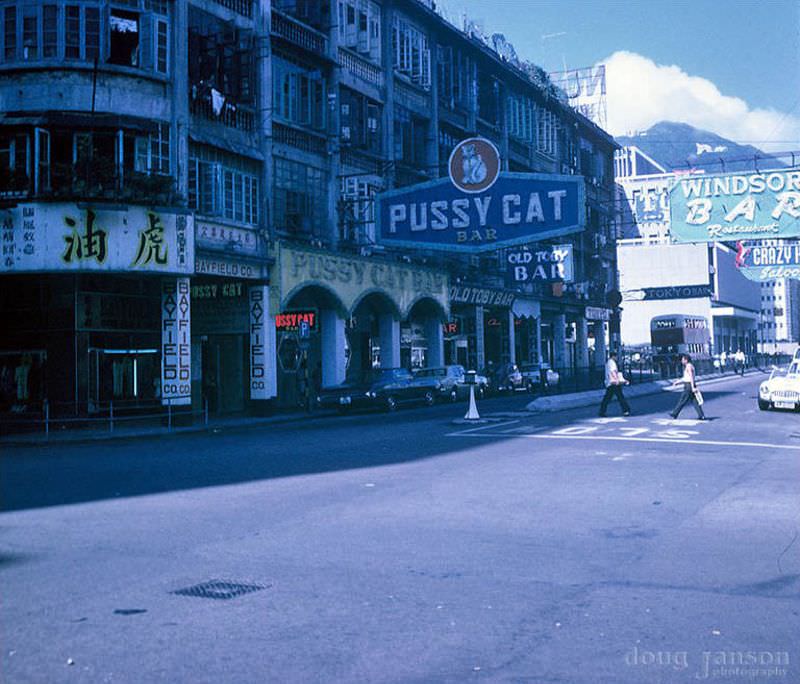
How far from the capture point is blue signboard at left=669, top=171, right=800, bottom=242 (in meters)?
26.9

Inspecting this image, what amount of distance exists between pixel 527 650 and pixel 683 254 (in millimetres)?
107864

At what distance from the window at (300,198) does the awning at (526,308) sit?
69.4ft

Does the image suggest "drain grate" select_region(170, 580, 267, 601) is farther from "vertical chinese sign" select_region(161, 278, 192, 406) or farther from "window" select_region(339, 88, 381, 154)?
"window" select_region(339, 88, 381, 154)

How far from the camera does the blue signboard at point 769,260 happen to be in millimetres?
30672

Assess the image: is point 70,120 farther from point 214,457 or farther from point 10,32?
point 214,457

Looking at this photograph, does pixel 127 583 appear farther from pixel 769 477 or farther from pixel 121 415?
pixel 121 415

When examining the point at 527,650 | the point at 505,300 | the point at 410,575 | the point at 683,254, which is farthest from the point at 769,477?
the point at 683,254

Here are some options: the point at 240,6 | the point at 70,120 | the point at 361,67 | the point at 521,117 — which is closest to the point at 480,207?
the point at 240,6

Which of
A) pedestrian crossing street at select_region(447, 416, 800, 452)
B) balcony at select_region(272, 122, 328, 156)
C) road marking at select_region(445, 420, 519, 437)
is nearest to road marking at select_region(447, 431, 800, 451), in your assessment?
pedestrian crossing street at select_region(447, 416, 800, 452)

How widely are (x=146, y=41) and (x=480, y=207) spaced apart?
11.9m

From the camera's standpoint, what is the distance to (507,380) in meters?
43.9

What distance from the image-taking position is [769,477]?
1356cm

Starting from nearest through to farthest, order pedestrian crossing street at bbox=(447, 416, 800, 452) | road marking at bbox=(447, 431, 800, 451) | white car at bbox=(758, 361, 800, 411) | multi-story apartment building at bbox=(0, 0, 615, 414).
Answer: road marking at bbox=(447, 431, 800, 451)
pedestrian crossing street at bbox=(447, 416, 800, 452)
multi-story apartment building at bbox=(0, 0, 615, 414)
white car at bbox=(758, 361, 800, 411)

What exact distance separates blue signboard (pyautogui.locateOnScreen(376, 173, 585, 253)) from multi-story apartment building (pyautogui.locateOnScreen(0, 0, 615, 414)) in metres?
4.29
